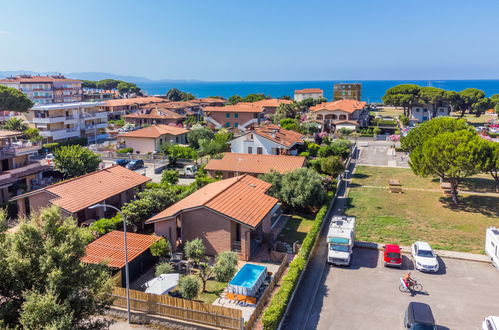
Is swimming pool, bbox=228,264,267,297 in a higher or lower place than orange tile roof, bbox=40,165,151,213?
lower

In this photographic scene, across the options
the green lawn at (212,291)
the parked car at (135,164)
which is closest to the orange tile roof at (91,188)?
the green lawn at (212,291)

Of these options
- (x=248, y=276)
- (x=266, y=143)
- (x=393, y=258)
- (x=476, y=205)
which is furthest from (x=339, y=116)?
(x=248, y=276)

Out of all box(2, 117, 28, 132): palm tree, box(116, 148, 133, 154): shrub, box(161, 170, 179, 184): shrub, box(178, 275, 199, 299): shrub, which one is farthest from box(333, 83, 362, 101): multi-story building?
box(178, 275, 199, 299): shrub

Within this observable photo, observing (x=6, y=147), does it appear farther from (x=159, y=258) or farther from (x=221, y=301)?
(x=221, y=301)

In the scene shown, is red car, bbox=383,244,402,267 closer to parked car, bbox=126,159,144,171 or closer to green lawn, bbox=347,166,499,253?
green lawn, bbox=347,166,499,253

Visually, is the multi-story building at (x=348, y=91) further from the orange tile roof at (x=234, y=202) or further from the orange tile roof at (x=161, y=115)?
the orange tile roof at (x=234, y=202)

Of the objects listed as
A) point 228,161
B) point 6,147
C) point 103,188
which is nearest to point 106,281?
point 103,188
